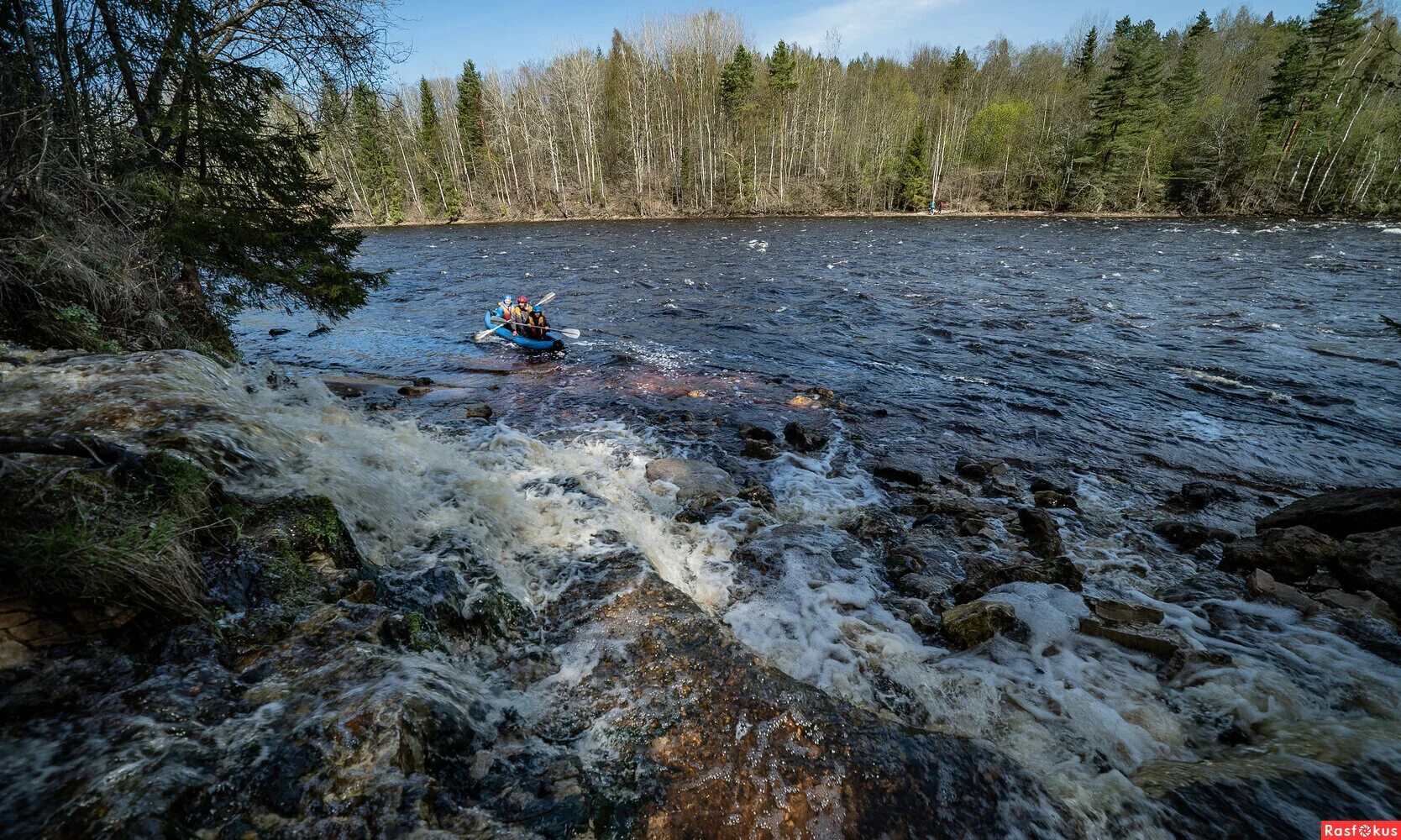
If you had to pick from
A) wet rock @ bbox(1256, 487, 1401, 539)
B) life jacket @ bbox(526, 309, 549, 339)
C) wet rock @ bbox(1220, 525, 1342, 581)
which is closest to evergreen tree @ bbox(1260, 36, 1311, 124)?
wet rock @ bbox(1256, 487, 1401, 539)

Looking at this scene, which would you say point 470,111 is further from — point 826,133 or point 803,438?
point 803,438

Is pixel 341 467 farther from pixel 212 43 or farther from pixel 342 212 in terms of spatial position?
pixel 212 43

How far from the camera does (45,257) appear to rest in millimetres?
5074

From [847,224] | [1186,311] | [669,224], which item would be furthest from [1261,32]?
[1186,311]

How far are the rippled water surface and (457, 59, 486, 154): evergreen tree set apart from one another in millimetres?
36274

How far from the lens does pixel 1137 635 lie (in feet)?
14.4

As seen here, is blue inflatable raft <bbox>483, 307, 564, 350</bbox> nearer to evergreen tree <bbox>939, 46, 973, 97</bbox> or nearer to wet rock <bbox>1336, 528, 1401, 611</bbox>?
wet rock <bbox>1336, 528, 1401, 611</bbox>

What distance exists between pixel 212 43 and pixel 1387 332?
24401mm

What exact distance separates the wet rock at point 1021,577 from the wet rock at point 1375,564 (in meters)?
2.25

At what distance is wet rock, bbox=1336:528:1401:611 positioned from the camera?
462 centimetres

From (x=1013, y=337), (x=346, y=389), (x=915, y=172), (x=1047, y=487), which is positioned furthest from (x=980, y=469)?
(x=915, y=172)

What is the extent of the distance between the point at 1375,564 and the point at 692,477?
6.81 metres

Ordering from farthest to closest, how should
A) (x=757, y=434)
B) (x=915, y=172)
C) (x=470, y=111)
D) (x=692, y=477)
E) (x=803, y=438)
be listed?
(x=470, y=111)
(x=915, y=172)
(x=757, y=434)
(x=803, y=438)
(x=692, y=477)

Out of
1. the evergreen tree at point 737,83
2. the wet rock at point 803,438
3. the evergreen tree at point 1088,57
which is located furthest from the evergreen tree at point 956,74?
the wet rock at point 803,438
